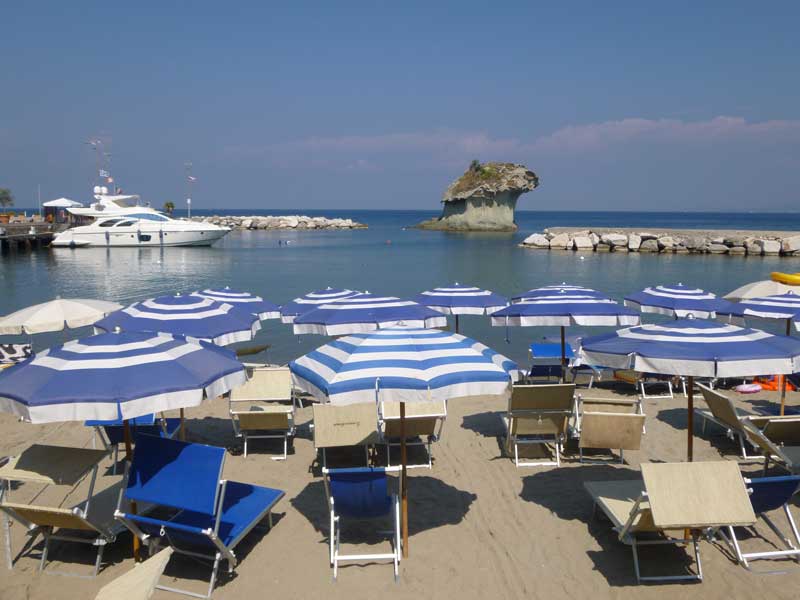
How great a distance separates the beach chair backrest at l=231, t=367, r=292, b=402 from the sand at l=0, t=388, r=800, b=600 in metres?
1.02

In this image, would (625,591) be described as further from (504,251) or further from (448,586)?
(504,251)

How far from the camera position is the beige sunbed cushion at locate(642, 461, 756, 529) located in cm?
414

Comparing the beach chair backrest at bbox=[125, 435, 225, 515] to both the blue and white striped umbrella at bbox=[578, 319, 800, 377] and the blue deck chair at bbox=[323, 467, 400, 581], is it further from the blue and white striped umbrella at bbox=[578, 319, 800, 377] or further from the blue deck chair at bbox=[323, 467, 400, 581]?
the blue and white striped umbrella at bbox=[578, 319, 800, 377]

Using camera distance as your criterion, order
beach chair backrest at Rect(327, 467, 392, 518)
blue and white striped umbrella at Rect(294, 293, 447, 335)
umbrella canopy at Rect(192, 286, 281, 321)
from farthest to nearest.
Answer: umbrella canopy at Rect(192, 286, 281, 321) → blue and white striped umbrella at Rect(294, 293, 447, 335) → beach chair backrest at Rect(327, 467, 392, 518)

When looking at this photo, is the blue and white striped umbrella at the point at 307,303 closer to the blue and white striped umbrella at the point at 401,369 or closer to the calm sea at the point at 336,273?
the calm sea at the point at 336,273

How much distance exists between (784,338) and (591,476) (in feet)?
7.51

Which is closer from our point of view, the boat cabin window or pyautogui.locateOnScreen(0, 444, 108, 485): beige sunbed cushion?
pyautogui.locateOnScreen(0, 444, 108, 485): beige sunbed cushion

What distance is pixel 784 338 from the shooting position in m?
4.94

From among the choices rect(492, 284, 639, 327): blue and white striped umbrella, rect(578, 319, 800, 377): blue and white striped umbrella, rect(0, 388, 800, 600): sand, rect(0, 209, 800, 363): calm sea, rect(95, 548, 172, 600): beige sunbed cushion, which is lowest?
rect(0, 209, 800, 363): calm sea

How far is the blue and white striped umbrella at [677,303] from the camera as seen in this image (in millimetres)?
9086

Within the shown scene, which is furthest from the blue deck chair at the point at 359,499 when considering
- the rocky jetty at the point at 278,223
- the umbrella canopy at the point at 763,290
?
the rocky jetty at the point at 278,223

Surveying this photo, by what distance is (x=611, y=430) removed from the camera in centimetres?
634

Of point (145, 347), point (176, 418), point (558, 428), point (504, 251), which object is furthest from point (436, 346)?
point (504, 251)

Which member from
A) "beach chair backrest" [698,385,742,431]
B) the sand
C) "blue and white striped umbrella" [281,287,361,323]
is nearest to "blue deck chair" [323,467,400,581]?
the sand
